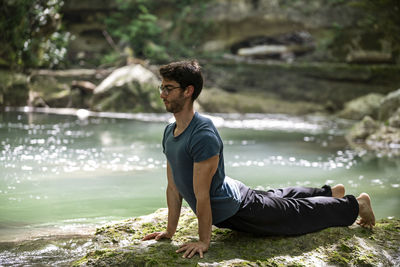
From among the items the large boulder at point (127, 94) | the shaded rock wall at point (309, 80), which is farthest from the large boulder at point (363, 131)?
the large boulder at point (127, 94)

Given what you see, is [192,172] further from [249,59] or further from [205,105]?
[249,59]

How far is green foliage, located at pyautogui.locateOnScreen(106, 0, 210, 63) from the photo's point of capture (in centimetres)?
1739

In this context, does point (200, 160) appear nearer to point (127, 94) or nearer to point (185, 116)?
point (185, 116)

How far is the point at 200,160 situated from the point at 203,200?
203 mm

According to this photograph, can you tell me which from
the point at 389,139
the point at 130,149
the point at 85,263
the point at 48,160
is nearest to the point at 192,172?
the point at 85,263

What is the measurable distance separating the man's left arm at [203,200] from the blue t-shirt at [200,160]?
0.14ft

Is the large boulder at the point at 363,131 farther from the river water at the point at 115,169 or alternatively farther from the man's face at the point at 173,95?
the man's face at the point at 173,95

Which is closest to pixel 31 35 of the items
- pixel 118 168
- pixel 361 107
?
pixel 118 168

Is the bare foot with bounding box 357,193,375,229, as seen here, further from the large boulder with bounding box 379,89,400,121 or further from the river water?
the large boulder with bounding box 379,89,400,121

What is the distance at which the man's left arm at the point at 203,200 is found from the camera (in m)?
2.37

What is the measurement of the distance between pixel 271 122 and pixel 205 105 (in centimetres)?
294

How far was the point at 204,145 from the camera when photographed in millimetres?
2348

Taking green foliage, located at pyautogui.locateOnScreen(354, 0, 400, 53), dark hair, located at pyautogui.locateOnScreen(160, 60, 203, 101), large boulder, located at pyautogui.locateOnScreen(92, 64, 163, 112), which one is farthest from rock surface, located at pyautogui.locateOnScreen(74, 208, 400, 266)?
green foliage, located at pyautogui.locateOnScreen(354, 0, 400, 53)

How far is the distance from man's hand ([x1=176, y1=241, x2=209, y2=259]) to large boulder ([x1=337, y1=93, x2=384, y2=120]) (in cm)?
1200
